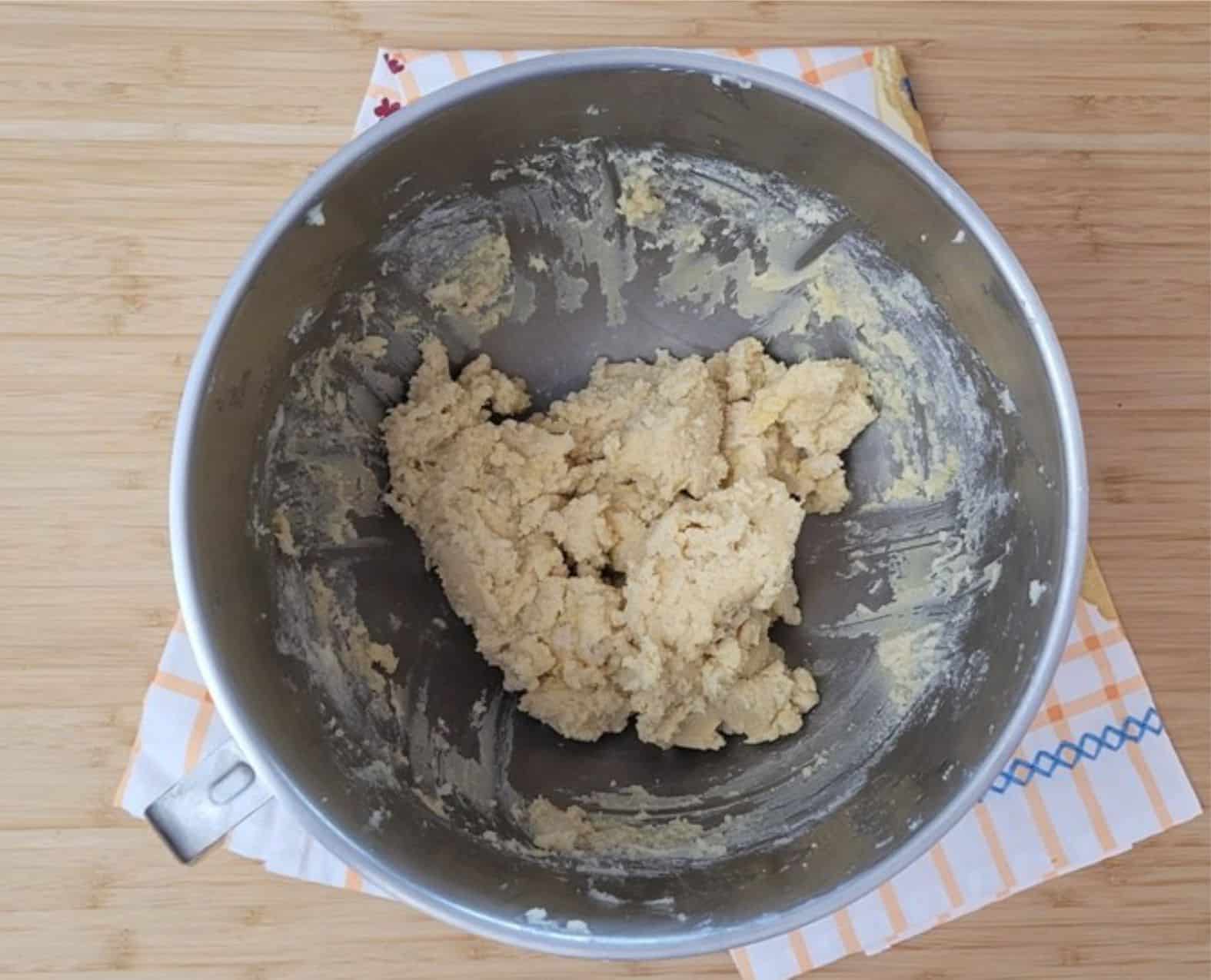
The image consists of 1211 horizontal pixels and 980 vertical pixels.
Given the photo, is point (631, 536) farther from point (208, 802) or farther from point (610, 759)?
point (208, 802)

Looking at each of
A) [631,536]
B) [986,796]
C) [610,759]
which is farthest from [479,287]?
[986,796]

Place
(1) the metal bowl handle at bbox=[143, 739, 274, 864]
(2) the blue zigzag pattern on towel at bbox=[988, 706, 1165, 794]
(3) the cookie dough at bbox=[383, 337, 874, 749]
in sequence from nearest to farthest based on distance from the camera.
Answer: (1) the metal bowl handle at bbox=[143, 739, 274, 864]
(3) the cookie dough at bbox=[383, 337, 874, 749]
(2) the blue zigzag pattern on towel at bbox=[988, 706, 1165, 794]

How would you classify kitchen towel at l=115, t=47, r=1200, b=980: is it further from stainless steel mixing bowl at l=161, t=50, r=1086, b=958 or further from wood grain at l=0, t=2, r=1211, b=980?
stainless steel mixing bowl at l=161, t=50, r=1086, b=958

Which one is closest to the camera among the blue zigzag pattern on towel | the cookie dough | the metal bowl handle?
the metal bowl handle

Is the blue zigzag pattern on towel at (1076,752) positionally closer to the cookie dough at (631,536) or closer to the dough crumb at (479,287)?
the cookie dough at (631,536)

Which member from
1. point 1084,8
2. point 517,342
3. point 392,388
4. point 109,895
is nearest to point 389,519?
point 392,388

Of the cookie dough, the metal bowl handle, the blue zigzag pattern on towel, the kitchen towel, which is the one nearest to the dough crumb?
the cookie dough
